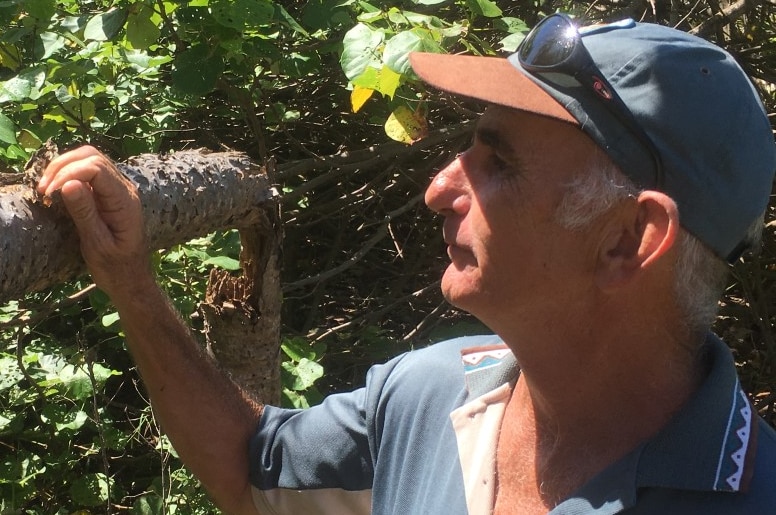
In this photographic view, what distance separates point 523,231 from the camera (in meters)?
1.42

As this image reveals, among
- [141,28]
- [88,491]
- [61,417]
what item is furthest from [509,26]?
[88,491]

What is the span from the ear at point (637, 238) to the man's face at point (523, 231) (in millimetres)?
30

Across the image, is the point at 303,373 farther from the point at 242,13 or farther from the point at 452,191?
the point at 452,191

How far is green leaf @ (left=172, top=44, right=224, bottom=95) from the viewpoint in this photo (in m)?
2.66

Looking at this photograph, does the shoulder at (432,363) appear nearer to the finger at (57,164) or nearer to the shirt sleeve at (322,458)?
the shirt sleeve at (322,458)

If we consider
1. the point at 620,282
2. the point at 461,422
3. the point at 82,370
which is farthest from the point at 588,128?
the point at 82,370

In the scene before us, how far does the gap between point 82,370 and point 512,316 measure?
1.90m

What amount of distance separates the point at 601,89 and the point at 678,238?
260mm

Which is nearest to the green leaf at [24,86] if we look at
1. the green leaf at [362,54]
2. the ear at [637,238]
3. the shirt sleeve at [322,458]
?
the green leaf at [362,54]

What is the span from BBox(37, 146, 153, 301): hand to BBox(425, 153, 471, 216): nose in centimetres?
51

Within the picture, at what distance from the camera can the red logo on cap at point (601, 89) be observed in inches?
52.9

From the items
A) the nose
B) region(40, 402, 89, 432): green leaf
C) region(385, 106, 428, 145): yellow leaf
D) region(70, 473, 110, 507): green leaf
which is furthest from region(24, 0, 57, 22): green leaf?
region(70, 473, 110, 507): green leaf

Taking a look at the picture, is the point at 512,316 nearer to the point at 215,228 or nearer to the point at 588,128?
the point at 588,128

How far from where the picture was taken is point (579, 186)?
1.38 m
